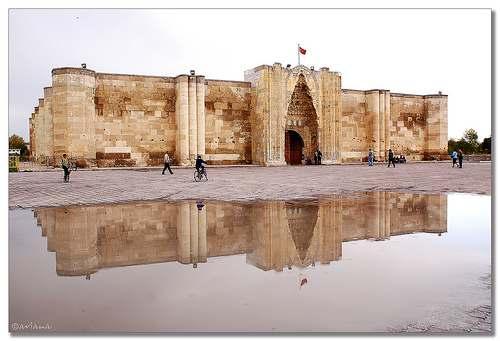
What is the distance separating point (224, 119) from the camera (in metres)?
35.7

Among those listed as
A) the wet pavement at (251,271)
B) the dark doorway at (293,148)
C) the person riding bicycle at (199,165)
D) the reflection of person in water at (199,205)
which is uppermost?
the dark doorway at (293,148)

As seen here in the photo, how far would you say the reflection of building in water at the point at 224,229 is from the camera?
558 centimetres

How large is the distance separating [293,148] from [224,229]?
33285 millimetres

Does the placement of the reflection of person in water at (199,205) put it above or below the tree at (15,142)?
below

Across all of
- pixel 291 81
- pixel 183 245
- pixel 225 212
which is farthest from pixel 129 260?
pixel 291 81

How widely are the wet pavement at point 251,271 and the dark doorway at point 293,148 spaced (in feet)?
102

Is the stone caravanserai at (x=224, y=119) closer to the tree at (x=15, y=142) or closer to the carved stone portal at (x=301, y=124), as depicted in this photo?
the carved stone portal at (x=301, y=124)

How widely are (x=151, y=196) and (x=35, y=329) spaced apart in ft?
28.8

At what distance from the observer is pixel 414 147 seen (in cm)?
4412

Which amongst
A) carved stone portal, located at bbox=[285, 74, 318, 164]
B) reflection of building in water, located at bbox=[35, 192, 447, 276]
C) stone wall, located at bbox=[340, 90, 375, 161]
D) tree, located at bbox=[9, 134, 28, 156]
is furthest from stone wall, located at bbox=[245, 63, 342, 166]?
reflection of building in water, located at bbox=[35, 192, 447, 276]

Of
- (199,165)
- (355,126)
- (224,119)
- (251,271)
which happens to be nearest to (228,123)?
(224,119)

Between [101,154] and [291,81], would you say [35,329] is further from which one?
[291,81]

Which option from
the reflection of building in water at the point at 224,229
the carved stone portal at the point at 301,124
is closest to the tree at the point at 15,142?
the reflection of building in water at the point at 224,229

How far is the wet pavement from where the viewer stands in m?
3.55
